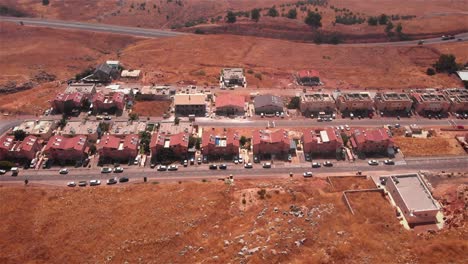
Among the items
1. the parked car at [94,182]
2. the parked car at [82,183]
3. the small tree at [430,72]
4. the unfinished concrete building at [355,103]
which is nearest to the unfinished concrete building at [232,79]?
the unfinished concrete building at [355,103]

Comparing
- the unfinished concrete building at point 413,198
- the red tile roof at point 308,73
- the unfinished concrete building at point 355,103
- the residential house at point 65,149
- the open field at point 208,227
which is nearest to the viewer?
the open field at point 208,227

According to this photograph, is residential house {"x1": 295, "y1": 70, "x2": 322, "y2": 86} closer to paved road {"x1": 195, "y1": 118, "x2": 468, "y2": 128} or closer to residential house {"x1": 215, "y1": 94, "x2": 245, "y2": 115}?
paved road {"x1": 195, "y1": 118, "x2": 468, "y2": 128}

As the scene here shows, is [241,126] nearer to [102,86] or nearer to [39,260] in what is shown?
[102,86]

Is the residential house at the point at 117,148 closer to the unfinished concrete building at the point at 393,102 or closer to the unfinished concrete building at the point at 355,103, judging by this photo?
the unfinished concrete building at the point at 355,103

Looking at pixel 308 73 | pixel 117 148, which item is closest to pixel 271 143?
pixel 117 148

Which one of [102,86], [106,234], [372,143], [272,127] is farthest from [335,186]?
[102,86]

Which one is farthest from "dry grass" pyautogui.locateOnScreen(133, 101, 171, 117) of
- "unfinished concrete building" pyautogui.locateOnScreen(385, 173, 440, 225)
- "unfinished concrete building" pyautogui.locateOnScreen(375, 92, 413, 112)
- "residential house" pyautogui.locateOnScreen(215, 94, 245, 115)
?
"unfinished concrete building" pyautogui.locateOnScreen(385, 173, 440, 225)
